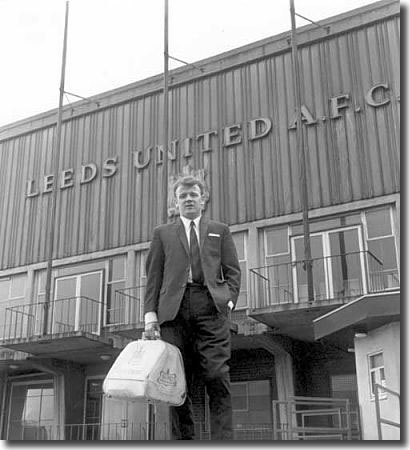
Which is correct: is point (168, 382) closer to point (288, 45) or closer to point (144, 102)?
point (288, 45)

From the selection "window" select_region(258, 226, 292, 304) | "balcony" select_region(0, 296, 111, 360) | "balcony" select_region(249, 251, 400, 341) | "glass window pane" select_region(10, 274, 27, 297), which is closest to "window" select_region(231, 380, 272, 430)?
"balcony" select_region(249, 251, 400, 341)

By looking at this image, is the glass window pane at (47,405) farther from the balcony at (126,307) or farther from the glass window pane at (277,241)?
the glass window pane at (277,241)

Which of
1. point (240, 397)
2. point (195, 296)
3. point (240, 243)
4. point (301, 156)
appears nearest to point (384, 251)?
point (301, 156)

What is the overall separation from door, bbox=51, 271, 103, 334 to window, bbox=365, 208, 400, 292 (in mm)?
6320

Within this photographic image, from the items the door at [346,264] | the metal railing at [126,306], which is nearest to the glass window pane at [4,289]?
the metal railing at [126,306]

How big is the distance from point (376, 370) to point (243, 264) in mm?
4641

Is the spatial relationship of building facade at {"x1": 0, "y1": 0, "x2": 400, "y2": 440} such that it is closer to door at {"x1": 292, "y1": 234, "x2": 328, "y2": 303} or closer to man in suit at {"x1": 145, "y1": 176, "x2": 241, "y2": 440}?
door at {"x1": 292, "y1": 234, "x2": 328, "y2": 303}

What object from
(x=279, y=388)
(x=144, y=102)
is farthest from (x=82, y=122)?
(x=279, y=388)

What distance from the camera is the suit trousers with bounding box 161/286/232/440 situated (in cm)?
272

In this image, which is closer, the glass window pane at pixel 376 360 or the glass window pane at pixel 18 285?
the glass window pane at pixel 376 360

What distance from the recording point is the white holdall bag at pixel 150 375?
2539 millimetres

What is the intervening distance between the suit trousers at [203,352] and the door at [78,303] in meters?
10.9

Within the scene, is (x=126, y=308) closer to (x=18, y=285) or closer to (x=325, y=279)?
(x=18, y=285)

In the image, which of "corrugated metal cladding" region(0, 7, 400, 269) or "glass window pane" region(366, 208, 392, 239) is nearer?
"glass window pane" region(366, 208, 392, 239)
